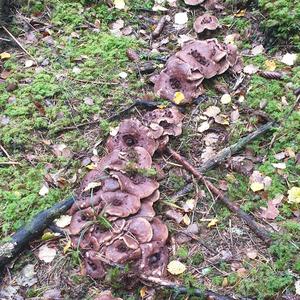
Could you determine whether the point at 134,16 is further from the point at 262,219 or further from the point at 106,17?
the point at 262,219

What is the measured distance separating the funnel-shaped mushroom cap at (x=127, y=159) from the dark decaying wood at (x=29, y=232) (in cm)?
49

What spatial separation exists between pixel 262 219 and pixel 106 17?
372cm

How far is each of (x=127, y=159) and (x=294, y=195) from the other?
161 centimetres

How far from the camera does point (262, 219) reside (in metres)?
4.21

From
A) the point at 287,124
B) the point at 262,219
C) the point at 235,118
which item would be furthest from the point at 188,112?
the point at 262,219

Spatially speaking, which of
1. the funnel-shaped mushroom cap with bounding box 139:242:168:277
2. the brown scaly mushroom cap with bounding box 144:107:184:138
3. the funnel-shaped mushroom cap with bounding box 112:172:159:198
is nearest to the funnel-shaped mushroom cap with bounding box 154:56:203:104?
the brown scaly mushroom cap with bounding box 144:107:184:138

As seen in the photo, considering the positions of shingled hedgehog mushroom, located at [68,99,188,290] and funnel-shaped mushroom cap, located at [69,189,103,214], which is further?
funnel-shaped mushroom cap, located at [69,189,103,214]

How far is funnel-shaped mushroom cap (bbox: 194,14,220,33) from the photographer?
5848 mm

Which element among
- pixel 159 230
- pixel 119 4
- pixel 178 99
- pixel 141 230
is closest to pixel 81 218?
pixel 141 230

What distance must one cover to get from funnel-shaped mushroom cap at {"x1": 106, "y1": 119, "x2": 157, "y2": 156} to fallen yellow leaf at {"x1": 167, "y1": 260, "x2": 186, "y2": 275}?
1142 millimetres

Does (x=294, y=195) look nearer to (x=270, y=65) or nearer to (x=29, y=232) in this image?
(x=270, y=65)

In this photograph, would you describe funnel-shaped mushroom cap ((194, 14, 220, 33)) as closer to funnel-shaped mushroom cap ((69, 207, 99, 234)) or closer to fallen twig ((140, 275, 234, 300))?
funnel-shaped mushroom cap ((69, 207, 99, 234))

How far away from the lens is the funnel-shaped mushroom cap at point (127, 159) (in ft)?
13.9

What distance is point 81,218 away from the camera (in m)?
4.10
